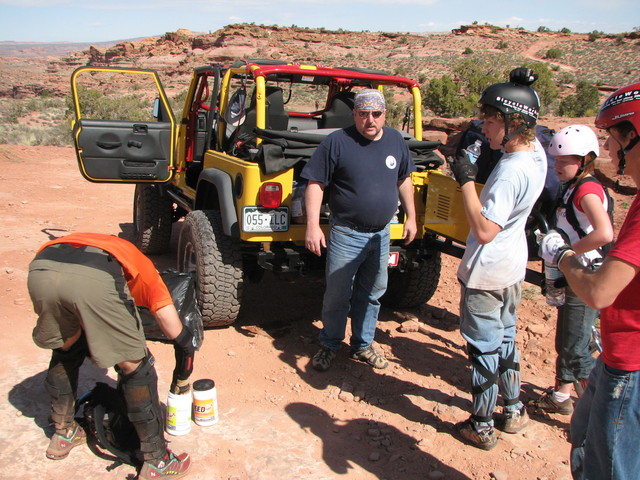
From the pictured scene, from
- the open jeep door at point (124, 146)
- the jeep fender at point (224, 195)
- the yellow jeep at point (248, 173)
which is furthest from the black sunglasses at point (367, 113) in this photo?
the open jeep door at point (124, 146)

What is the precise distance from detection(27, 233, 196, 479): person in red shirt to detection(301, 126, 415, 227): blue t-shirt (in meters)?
1.34

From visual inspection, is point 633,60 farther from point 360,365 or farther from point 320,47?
point 360,365

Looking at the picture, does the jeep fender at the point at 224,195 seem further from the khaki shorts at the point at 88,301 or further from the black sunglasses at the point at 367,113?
the khaki shorts at the point at 88,301

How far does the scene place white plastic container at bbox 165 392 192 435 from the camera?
3.04 metres

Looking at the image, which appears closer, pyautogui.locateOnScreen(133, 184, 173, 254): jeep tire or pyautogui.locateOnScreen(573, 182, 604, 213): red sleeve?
pyautogui.locateOnScreen(573, 182, 604, 213): red sleeve

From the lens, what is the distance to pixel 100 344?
8.13ft

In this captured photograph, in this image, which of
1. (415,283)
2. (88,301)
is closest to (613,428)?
(88,301)

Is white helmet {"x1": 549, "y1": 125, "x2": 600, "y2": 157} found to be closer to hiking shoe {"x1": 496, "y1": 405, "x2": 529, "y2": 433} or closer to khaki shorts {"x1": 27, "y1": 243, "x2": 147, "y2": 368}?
hiking shoe {"x1": 496, "y1": 405, "x2": 529, "y2": 433}

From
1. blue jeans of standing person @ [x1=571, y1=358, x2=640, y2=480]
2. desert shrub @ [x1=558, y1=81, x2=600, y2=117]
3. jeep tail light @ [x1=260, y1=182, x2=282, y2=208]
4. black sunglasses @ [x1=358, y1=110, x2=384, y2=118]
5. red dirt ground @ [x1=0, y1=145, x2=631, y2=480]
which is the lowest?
red dirt ground @ [x1=0, y1=145, x2=631, y2=480]

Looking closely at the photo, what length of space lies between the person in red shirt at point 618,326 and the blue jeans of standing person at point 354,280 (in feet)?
6.25

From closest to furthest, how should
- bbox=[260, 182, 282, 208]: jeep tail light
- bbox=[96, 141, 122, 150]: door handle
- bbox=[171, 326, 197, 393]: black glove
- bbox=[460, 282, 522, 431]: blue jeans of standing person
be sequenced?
bbox=[171, 326, 197, 393]: black glove < bbox=[460, 282, 522, 431]: blue jeans of standing person < bbox=[260, 182, 282, 208]: jeep tail light < bbox=[96, 141, 122, 150]: door handle

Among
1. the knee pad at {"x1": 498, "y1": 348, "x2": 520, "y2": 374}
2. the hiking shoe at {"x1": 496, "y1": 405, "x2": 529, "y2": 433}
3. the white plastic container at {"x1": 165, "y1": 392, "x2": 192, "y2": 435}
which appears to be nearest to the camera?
the white plastic container at {"x1": 165, "y1": 392, "x2": 192, "y2": 435}

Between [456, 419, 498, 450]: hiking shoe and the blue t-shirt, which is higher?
the blue t-shirt

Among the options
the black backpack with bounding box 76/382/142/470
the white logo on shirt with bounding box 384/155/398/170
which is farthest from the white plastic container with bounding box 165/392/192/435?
the white logo on shirt with bounding box 384/155/398/170
